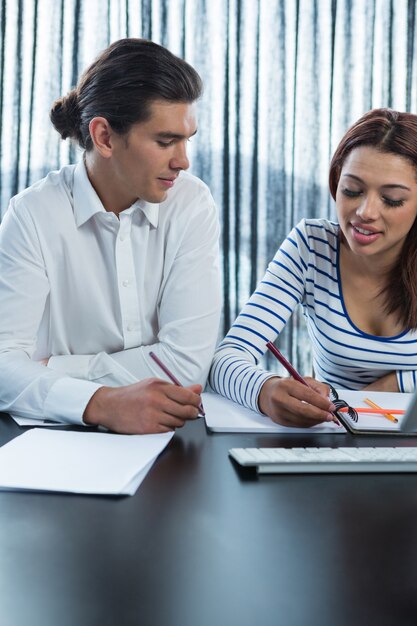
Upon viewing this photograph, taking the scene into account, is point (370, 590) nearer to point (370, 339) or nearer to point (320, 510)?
point (320, 510)

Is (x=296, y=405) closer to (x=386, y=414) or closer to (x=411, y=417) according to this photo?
(x=386, y=414)

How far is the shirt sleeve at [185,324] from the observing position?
55.5 inches

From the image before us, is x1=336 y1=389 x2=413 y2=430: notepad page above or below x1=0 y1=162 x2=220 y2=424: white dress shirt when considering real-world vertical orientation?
below

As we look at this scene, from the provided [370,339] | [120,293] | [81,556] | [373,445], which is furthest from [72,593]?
[370,339]

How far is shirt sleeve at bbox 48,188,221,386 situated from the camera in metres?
1.41

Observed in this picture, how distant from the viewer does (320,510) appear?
80 cm

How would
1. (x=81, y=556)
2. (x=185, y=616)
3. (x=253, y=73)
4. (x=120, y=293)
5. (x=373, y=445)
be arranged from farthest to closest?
(x=253, y=73) → (x=120, y=293) → (x=373, y=445) → (x=81, y=556) → (x=185, y=616)

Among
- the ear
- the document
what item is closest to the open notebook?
the document

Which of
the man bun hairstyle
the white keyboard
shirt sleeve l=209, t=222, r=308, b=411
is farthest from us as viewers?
the man bun hairstyle

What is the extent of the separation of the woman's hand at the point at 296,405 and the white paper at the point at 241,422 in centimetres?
1

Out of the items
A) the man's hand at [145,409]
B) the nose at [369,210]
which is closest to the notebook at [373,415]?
the man's hand at [145,409]

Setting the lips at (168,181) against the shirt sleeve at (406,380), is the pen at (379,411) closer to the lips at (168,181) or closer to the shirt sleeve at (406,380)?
the shirt sleeve at (406,380)

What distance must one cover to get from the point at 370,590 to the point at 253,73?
3.10 m

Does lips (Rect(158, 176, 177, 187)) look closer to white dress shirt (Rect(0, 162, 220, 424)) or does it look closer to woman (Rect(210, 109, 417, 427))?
white dress shirt (Rect(0, 162, 220, 424))
